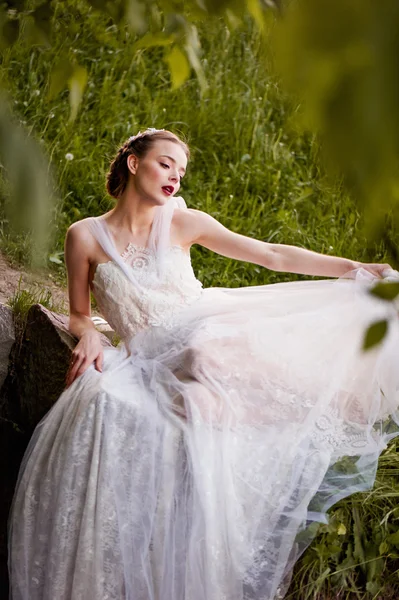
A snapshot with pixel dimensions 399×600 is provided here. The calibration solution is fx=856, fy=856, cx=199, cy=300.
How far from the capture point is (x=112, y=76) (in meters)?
6.27

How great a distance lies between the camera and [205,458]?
2533 mm

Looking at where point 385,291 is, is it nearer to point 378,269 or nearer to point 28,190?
point 28,190

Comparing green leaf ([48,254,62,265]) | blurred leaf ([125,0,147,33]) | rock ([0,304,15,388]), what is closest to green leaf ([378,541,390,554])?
rock ([0,304,15,388])

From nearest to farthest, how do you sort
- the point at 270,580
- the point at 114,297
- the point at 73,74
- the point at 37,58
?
1. the point at 73,74
2. the point at 270,580
3. the point at 114,297
4. the point at 37,58

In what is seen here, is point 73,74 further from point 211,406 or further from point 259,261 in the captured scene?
point 259,261

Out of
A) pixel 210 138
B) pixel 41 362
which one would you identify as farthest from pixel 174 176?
pixel 210 138

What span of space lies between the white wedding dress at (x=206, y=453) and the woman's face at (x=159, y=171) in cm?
50

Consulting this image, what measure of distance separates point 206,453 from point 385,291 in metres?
1.98

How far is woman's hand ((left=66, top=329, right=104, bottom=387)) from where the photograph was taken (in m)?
2.88

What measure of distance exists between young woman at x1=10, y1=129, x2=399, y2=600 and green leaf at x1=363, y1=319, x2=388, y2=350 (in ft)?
5.23

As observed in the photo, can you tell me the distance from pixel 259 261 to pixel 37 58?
11.7 feet

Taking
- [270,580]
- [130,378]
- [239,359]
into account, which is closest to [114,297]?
[130,378]

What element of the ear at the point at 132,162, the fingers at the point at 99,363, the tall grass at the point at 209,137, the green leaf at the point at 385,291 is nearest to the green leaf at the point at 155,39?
the green leaf at the point at 385,291

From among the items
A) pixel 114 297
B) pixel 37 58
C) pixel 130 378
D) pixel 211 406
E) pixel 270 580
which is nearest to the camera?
pixel 270 580
